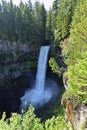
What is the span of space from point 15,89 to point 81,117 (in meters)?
37.1

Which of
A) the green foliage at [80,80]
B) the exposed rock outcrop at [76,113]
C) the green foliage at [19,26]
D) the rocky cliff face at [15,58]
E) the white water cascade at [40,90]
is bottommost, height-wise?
the white water cascade at [40,90]

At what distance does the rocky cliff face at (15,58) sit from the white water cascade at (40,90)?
1.99 m

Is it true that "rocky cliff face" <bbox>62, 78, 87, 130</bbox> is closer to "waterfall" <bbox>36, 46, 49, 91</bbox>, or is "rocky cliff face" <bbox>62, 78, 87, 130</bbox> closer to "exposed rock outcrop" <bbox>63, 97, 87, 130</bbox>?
"exposed rock outcrop" <bbox>63, 97, 87, 130</bbox>

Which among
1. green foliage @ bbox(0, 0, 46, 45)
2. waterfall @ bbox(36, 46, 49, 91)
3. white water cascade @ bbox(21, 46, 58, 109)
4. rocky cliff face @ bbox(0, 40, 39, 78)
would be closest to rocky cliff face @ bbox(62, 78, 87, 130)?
white water cascade @ bbox(21, 46, 58, 109)

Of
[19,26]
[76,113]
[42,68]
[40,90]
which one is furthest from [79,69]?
[19,26]

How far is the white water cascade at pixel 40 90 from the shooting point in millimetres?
53834

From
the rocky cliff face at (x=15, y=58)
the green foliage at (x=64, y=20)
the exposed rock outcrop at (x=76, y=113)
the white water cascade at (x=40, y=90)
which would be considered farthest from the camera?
the rocky cliff face at (x=15, y=58)

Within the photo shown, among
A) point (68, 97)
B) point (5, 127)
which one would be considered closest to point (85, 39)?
point (68, 97)

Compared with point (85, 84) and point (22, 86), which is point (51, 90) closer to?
point (22, 86)

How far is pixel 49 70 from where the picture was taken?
207 ft

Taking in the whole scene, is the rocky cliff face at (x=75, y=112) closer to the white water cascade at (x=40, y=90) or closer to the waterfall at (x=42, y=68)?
the white water cascade at (x=40, y=90)

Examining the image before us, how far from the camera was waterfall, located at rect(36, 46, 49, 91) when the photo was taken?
200ft

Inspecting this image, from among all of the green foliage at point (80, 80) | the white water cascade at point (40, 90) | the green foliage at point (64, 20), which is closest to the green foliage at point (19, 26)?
the white water cascade at point (40, 90)

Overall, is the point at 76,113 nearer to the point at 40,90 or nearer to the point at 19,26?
the point at 40,90
